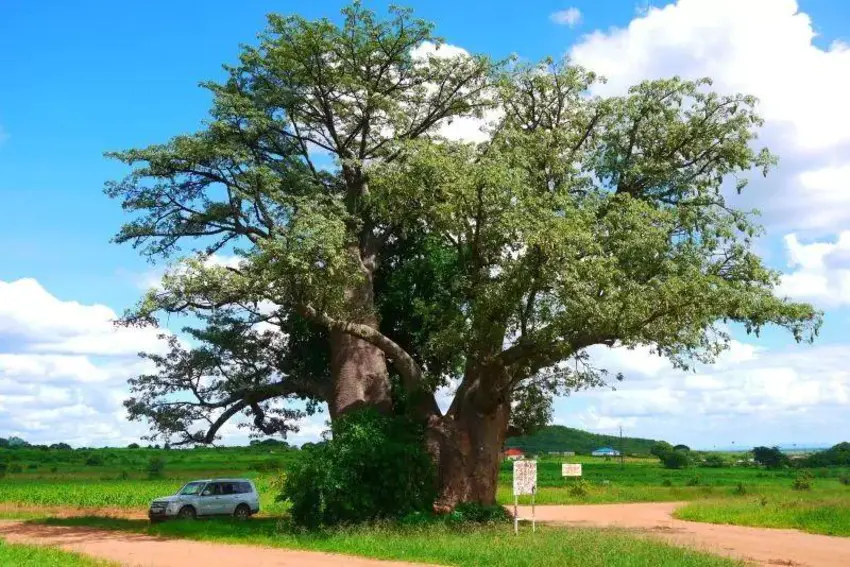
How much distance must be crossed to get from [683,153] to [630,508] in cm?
2413

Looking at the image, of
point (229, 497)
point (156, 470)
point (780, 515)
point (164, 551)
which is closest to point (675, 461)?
point (156, 470)

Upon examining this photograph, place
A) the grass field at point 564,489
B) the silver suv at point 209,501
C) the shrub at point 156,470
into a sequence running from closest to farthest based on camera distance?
1. the silver suv at point 209,501
2. the grass field at point 564,489
3. the shrub at point 156,470

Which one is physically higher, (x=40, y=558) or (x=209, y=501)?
(x=209, y=501)

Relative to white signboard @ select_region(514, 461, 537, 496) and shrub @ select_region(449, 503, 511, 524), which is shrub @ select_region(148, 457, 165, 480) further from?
white signboard @ select_region(514, 461, 537, 496)

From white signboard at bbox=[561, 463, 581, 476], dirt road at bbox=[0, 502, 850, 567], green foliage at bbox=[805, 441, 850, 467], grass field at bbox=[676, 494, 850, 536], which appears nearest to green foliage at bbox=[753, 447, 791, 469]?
green foliage at bbox=[805, 441, 850, 467]

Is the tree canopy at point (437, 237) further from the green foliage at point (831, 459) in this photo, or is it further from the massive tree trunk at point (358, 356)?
the green foliage at point (831, 459)

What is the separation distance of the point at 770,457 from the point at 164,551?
10078cm

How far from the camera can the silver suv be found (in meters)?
29.2

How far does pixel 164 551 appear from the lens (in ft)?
68.8

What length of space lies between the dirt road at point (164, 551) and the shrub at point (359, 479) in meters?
2.93

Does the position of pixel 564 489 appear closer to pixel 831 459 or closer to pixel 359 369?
pixel 359 369

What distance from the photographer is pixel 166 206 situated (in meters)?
28.8

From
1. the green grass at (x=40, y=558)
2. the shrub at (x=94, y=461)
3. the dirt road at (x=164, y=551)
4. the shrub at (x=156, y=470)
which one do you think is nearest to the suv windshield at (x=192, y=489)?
the dirt road at (x=164, y=551)

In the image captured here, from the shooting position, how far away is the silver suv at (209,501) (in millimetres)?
29234
